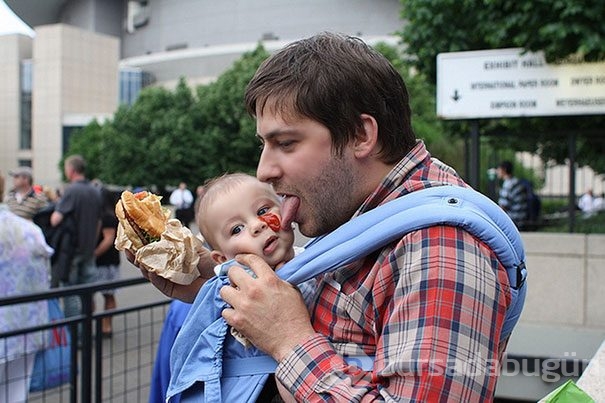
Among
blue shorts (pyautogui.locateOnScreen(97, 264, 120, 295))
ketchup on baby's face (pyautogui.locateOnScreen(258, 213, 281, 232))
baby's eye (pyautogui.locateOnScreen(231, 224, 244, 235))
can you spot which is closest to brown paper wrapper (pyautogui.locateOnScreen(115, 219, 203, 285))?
baby's eye (pyautogui.locateOnScreen(231, 224, 244, 235))

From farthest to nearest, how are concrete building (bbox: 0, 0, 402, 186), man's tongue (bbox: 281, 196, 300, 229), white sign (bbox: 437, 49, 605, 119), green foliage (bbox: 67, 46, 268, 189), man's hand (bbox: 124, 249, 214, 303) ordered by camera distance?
1. concrete building (bbox: 0, 0, 402, 186)
2. green foliage (bbox: 67, 46, 268, 189)
3. white sign (bbox: 437, 49, 605, 119)
4. man's hand (bbox: 124, 249, 214, 303)
5. man's tongue (bbox: 281, 196, 300, 229)

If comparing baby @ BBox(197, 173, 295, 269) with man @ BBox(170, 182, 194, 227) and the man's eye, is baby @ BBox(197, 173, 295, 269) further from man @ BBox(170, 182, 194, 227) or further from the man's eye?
man @ BBox(170, 182, 194, 227)

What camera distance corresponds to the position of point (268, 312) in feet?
4.54

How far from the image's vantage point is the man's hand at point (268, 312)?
4.47 feet

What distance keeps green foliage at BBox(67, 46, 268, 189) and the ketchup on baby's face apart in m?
29.9

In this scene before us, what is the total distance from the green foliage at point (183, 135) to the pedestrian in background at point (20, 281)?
26.5 meters

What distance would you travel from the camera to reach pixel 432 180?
4.71 ft

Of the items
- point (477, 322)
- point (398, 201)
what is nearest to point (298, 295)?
point (398, 201)

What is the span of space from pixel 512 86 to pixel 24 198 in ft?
18.1

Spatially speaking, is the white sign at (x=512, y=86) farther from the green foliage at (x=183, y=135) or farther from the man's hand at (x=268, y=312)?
the green foliage at (x=183, y=135)

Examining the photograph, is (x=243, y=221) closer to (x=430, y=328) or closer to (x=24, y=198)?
(x=430, y=328)

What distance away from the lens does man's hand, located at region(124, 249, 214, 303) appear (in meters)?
1.92

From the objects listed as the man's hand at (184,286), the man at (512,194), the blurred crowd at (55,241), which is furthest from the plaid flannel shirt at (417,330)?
the man at (512,194)

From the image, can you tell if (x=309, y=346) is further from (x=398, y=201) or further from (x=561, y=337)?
(x=561, y=337)
